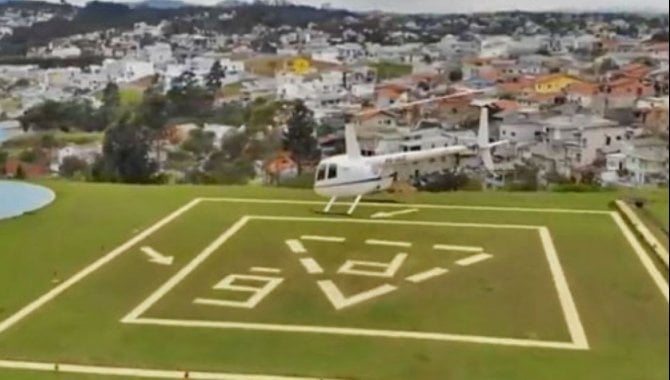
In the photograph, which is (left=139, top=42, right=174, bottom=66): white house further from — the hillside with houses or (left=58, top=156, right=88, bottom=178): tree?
(left=58, top=156, right=88, bottom=178): tree

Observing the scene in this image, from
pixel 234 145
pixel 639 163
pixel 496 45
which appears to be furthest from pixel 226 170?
pixel 639 163

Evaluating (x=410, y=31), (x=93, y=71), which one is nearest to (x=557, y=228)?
(x=410, y=31)

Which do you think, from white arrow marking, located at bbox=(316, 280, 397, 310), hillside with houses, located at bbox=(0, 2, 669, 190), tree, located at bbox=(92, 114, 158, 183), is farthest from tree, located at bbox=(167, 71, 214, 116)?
white arrow marking, located at bbox=(316, 280, 397, 310)

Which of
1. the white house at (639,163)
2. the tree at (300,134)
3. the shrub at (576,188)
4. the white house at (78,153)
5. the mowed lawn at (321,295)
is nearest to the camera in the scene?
the white house at (639,163)

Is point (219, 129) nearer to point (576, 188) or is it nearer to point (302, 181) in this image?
point (302, 181)

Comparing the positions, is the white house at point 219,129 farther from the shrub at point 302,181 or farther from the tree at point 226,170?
the shrub at point 302,181

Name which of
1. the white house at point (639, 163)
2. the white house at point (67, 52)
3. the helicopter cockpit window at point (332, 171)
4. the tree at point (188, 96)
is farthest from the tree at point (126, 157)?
the white house at point (639, 163)

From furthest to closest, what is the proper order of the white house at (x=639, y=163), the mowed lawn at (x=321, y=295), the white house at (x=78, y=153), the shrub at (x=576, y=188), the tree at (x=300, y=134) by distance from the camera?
the white house at (x=78, y=153) → the tree at (x=300, y=134) → the shrub at (x=576, y=188) → the mowed lawn at (x=321, y=295) → the white house at (x=639, y=163)
